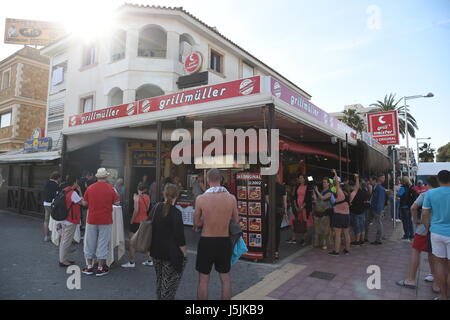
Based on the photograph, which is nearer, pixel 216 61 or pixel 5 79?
pixel 216 61

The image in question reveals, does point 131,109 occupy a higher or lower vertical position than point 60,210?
higher

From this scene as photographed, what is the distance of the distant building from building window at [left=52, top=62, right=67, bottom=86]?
514cm

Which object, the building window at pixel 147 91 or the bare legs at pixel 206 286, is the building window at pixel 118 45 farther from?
the bare legs at pixel 206 286

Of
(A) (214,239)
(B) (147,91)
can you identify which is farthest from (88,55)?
(A) (214,239)

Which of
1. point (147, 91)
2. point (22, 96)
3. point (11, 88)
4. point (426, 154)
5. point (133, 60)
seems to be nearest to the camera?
point (133, 60)

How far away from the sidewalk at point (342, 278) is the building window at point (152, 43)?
469 inches

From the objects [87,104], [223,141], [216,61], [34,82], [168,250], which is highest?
[34,82]

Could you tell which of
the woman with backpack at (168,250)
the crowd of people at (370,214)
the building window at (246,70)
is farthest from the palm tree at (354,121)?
the woman with backpack at (168,250)

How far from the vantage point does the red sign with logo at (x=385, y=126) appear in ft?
29.4

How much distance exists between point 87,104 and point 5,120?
443 inches

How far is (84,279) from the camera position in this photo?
14.9 feet

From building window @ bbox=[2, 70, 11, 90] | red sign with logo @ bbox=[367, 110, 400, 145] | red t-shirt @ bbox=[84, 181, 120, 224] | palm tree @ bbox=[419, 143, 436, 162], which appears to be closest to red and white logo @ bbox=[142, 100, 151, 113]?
red t-shirt @ bbox=[84, 181, 120, 224]

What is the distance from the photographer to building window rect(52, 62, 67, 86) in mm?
15742

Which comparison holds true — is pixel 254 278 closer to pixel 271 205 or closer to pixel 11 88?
pixel 271 205
